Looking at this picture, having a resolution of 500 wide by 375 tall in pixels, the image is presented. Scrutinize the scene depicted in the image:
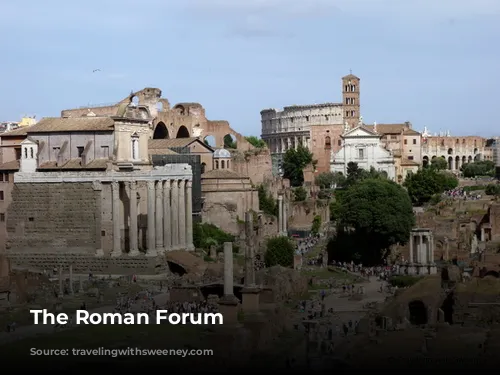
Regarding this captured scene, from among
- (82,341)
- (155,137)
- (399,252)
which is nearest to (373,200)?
(399,252)

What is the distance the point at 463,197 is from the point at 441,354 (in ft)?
198

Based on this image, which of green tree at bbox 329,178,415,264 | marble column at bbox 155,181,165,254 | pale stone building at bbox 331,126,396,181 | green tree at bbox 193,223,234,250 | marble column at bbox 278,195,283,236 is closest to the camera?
marble column at bbox 155,181,165,254

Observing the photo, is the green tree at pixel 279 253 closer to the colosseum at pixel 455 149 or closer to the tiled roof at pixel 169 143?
the tiled roof at pixel 169 143

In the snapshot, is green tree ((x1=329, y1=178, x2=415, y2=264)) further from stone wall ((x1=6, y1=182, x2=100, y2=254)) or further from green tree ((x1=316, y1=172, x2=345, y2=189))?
green tree ((x1=316, y1=172, x2=345, y2=189))

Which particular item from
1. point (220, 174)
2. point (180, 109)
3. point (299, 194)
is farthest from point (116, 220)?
point (180, 109)

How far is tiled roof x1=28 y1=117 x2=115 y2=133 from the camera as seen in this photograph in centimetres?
7069

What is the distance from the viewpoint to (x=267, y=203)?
9019cm

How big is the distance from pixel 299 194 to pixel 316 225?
23.7 feet

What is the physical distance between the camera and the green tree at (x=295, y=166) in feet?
371

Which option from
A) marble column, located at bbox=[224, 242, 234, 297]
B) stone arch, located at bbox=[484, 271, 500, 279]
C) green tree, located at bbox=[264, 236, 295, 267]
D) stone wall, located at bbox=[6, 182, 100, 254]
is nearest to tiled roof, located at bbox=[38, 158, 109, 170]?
stone wall, located at bbox=[6, 182, 100, 254]

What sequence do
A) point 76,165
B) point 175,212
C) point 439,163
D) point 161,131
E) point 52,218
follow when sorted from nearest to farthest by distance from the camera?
point 52,218
point 76,165
point 175,212
point 161,131
point 439,163

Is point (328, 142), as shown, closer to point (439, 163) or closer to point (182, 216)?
point (439, 163)

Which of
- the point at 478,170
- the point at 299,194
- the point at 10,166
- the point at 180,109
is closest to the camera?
the point at 10,166

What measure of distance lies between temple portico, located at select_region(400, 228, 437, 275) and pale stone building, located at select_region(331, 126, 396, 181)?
148 feet
